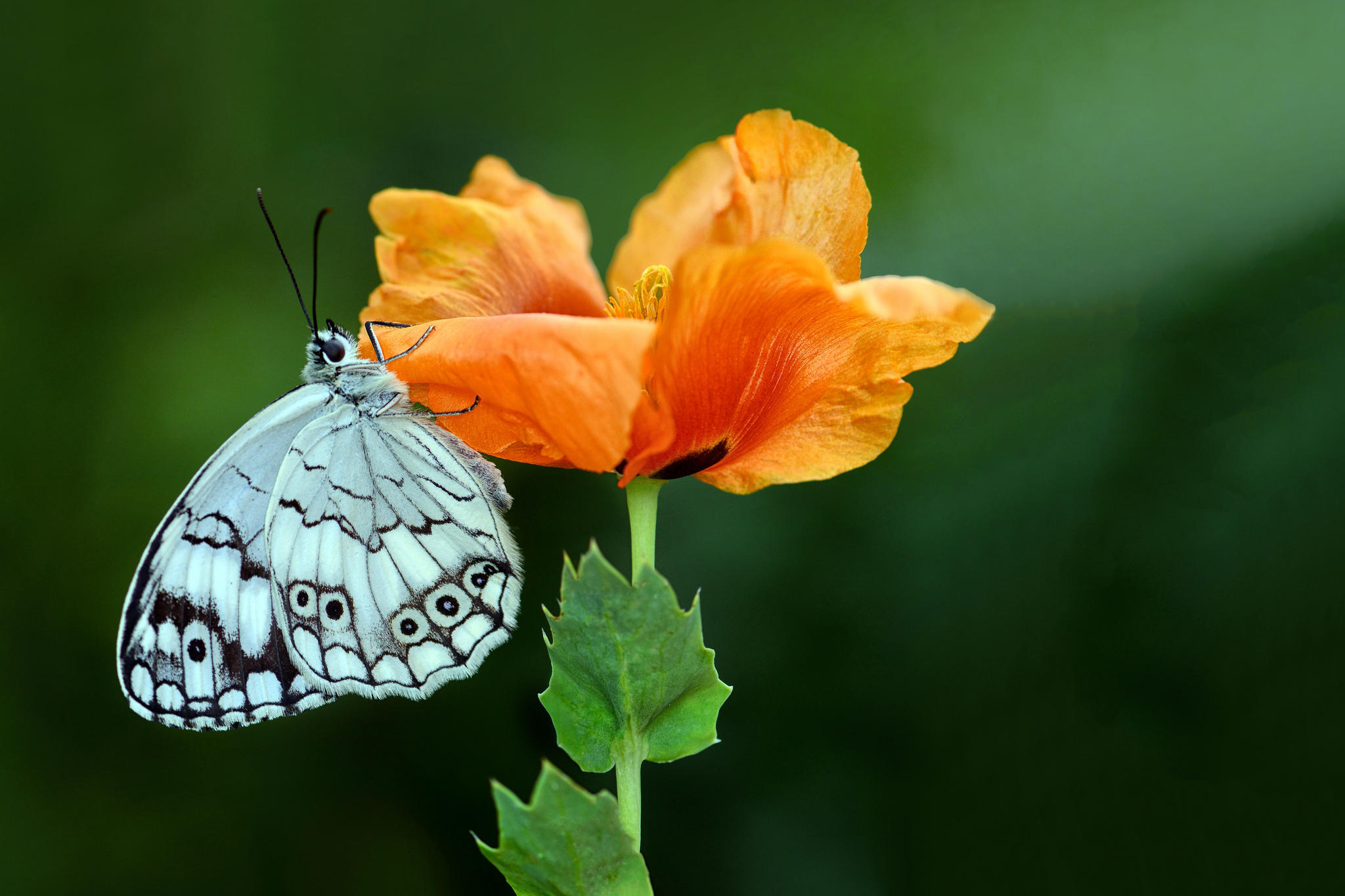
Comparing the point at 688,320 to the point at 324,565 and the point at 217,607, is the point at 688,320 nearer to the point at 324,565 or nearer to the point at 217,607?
the point at 324,565

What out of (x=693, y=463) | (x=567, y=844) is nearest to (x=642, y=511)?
(x=693, y=463)

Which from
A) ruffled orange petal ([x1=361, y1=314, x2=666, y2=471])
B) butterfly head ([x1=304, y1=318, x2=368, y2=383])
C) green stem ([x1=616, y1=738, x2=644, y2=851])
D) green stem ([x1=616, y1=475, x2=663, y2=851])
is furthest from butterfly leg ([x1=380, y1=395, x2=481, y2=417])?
green stem ([x1=616, y1=738, x2=644, y2=851])

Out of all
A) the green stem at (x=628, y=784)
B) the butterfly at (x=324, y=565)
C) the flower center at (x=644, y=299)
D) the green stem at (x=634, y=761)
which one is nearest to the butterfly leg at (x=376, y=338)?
the butterfly at (x=324, y=565)

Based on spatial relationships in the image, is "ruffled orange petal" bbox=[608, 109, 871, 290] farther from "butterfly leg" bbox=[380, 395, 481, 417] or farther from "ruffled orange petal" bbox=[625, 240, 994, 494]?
"butterfly leg" bbox=[380, 395, 481, 417]

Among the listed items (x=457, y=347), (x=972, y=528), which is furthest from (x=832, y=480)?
(x=457, y=347)

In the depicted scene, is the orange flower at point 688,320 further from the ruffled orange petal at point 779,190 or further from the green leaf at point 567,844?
the green leaf at point 567,844

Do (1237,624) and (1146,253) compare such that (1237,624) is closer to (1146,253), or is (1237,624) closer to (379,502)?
(1146,253)
